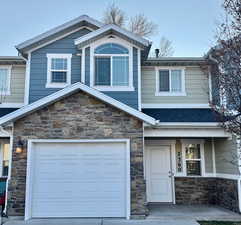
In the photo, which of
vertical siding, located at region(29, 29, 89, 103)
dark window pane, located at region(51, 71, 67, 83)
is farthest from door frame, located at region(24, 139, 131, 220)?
dark window pane, located at region(51, 71, 67, 83)

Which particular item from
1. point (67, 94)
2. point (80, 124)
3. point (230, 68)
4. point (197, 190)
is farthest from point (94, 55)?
point (197, 190)

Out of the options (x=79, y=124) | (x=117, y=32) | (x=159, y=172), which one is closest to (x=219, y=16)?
(x=117, y=32)

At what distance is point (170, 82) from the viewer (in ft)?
42.9

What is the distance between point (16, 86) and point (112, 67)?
4.41m

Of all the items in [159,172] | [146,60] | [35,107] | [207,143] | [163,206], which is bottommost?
[163,206]

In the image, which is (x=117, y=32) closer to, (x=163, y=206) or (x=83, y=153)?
(x=83, y=153)

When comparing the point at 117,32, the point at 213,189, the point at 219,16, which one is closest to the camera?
the point at 219,16

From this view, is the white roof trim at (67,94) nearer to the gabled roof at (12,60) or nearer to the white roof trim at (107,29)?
the white roof trim at (107,29)

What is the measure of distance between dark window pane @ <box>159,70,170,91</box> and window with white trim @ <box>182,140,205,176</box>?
256cm

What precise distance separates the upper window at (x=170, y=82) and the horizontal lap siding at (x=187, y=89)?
18cm

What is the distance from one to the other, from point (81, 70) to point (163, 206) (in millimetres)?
6346

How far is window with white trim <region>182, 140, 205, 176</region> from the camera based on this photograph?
12.6 metres

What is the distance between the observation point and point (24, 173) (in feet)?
31.1

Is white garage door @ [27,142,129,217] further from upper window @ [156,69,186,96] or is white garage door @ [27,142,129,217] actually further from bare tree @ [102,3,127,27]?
bare tree @ [102,3,127,27]
